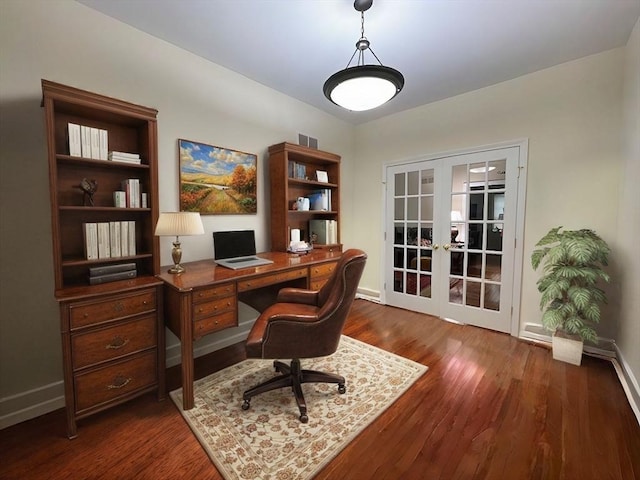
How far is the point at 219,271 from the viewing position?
80.8 inches

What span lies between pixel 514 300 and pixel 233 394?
2.90m

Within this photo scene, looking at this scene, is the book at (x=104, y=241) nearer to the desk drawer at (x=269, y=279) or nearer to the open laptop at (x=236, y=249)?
the open laptop at (x=236, y=249)

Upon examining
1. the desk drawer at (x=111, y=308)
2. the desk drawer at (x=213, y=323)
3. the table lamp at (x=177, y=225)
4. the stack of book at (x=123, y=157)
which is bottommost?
the desk drawer at (x=213, y=323)

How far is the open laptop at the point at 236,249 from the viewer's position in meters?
2.37

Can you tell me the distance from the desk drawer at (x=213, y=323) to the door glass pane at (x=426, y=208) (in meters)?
2.64

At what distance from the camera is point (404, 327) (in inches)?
122

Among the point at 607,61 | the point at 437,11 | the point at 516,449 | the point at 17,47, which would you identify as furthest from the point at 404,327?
the point at 17,47

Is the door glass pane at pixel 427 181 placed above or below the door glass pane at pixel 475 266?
above

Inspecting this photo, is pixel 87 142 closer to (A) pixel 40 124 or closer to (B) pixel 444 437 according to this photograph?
(A) pixel 40 124

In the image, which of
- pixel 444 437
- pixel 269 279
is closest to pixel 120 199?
pixel 269 279

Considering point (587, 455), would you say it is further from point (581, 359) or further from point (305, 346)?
point (305, 346)

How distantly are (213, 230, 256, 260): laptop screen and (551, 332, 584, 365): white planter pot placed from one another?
9.56 feet

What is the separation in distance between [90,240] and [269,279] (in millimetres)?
1188

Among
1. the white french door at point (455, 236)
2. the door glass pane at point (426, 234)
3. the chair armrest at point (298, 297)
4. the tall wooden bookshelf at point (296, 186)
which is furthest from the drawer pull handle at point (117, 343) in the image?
Answer: the door glass pane at point (426, 234)
